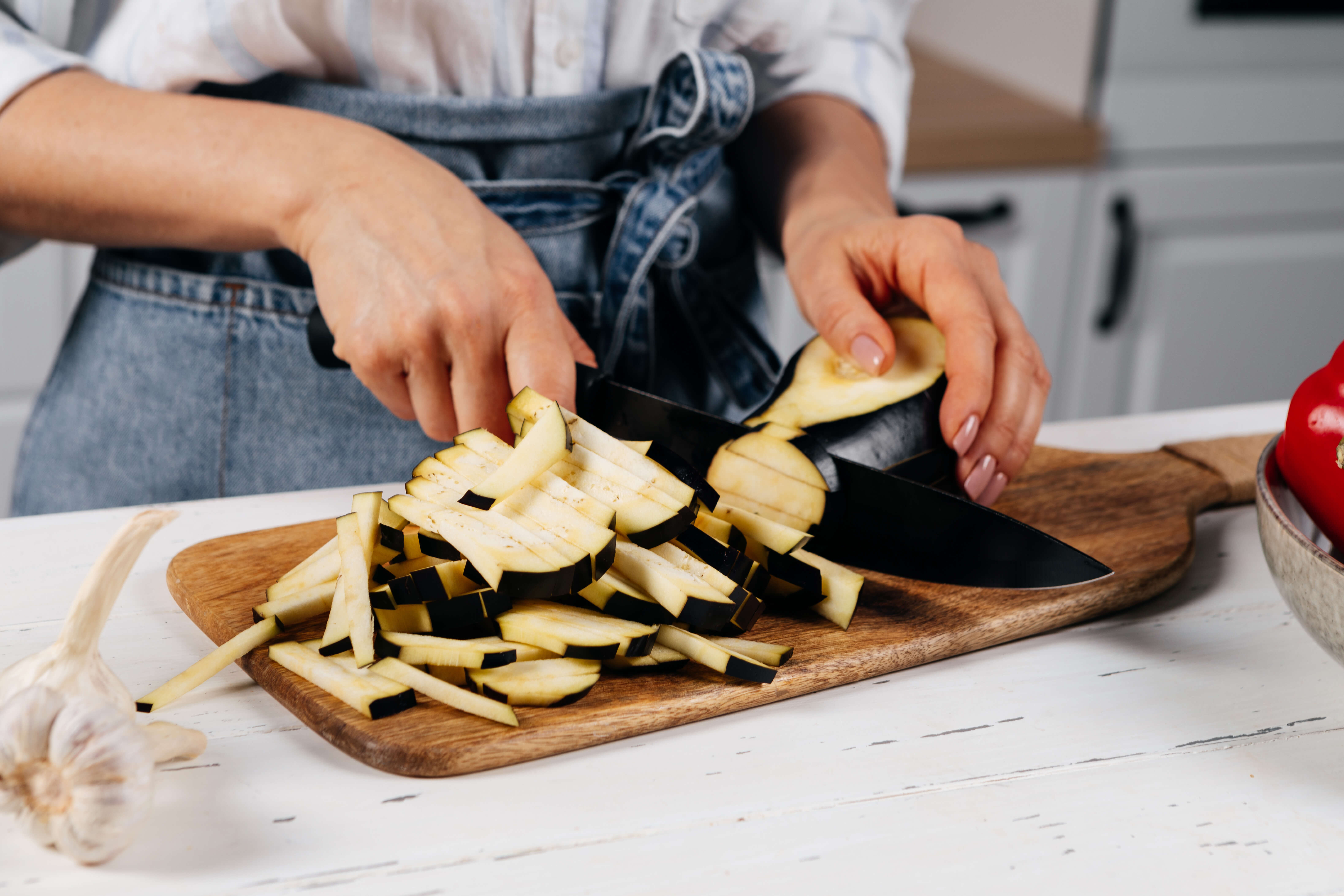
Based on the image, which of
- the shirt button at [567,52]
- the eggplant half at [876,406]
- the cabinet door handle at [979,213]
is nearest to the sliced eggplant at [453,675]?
the eggplant half at [876,406]

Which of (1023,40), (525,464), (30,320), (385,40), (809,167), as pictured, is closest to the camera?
(525,464)

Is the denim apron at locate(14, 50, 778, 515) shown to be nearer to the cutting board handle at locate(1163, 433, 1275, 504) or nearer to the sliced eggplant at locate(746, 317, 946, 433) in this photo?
the sliced eggplant at locate(746, 317, 946, 433)

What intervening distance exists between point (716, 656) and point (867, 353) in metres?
0.35

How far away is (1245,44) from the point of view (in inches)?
95.8

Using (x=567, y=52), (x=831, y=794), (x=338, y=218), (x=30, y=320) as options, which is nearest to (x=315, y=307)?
(x=338, y=218)

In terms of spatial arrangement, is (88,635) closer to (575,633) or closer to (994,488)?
(575,633)

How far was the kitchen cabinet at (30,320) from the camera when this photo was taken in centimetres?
204

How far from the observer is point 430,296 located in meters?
0.88

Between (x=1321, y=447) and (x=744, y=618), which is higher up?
(x=1321, y=447)

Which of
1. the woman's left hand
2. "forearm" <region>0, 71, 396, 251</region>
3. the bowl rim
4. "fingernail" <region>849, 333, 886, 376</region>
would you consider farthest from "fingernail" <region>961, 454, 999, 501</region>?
"forearm" <region>0, 71, 396, 251</region>

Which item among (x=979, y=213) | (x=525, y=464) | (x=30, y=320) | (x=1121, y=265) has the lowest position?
(x=30, y=320)

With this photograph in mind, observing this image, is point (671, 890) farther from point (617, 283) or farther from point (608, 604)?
point (617, 283)

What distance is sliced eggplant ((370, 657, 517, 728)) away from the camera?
65 centimetres

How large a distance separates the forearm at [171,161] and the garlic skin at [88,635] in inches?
15.4
